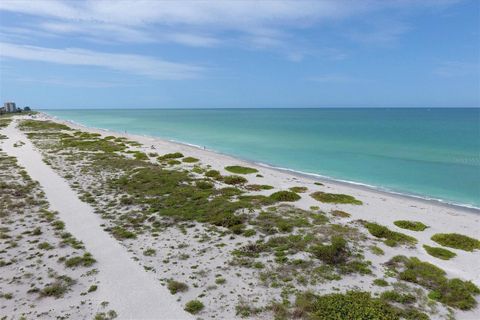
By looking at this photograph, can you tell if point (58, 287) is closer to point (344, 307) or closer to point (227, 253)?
point (227, 253)

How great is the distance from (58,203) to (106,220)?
5.75 m

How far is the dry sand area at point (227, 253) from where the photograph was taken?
12828 mm

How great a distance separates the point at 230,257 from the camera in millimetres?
16641

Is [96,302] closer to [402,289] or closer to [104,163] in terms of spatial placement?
[402,289]

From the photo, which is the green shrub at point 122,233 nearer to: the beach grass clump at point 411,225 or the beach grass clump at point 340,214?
the beach grass clump at point 340,214

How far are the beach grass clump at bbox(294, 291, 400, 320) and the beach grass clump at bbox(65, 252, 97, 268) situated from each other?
10101 millimetres

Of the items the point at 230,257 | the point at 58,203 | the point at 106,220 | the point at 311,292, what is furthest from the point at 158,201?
the point at 311,292

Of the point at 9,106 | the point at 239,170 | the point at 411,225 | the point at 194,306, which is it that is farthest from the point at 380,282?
the point at 9,106

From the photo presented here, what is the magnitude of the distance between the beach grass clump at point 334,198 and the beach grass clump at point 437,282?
10.0 m

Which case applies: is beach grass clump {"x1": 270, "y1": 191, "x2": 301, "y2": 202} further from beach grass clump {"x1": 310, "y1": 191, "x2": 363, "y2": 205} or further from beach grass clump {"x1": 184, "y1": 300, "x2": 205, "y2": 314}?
beach grass clump {"x1": 184, "y1": 300, "x2": 205, "y2": 314}

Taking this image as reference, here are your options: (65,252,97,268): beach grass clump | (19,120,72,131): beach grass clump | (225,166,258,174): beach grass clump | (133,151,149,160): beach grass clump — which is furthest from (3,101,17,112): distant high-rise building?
(65,252,97,268): beach grass clump

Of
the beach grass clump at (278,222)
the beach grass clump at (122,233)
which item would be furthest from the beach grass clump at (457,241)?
the beach grass clump at (122,233)

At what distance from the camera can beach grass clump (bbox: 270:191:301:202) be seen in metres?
26.5

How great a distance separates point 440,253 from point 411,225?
4.25 metres
